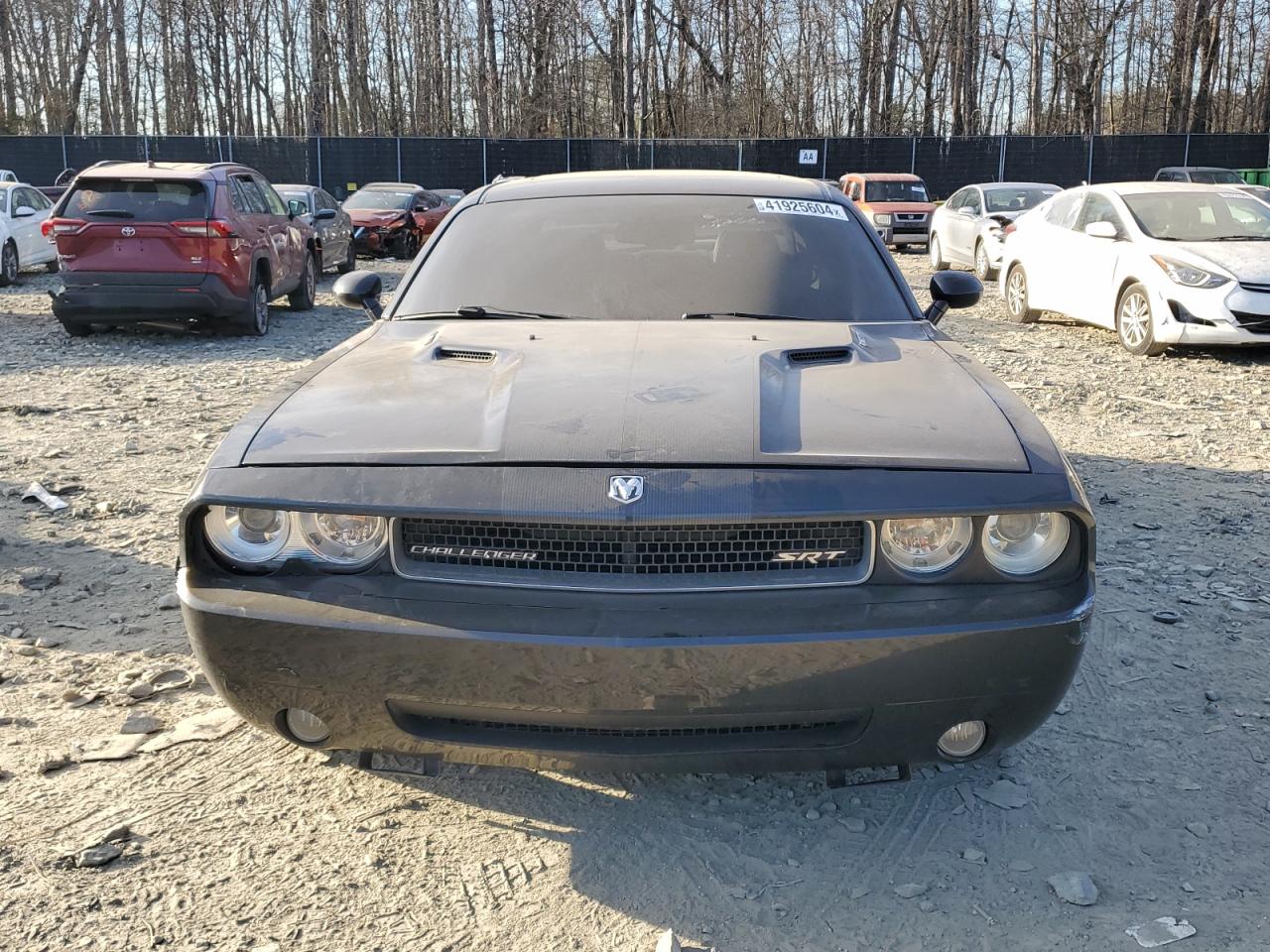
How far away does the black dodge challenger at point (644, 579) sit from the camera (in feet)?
7.52

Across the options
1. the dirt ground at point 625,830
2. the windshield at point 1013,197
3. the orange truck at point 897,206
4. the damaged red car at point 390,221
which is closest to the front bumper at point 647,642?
the dirt ground at point 625,830

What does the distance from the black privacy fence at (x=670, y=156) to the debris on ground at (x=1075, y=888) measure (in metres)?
32.9

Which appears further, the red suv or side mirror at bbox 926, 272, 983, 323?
the red suv

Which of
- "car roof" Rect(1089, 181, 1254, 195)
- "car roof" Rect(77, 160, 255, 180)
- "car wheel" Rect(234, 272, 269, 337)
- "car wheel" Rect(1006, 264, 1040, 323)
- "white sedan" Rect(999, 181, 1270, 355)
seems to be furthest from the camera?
"car wheel" Rect(1006, 264, 1040, 323)

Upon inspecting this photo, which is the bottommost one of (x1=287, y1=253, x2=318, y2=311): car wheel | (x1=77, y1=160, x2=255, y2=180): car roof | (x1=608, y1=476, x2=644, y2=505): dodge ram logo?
(x1=287, y1=253, x2=318, y2=311): car wheel

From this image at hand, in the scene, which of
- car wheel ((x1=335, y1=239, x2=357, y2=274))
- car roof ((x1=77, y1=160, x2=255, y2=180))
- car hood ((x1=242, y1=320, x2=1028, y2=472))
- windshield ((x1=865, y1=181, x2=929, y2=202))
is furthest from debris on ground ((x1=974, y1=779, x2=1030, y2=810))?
windshield ((x1=865, y1=181, x2=929, y2=202))

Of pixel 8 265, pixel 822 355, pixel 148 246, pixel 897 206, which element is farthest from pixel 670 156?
pixel 822 355

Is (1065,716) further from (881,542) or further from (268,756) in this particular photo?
(268,756)

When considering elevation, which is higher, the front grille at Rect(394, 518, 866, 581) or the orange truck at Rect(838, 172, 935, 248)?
the orange truck at Rect(838, 172, 935, 248)

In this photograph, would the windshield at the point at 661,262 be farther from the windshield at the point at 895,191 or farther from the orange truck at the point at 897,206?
the windshield at the point at 895,191

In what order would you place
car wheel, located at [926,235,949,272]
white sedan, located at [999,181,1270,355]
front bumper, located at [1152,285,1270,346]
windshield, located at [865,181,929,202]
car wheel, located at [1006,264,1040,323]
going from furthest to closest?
windshield, located at [865,181,929,202], car wheel, located at [926,235,949,272], car wheel, located at [1006,264,1040,323], white sedan, located at [999,181,1270,355], front bumper, located at [1152,285,1270,346]

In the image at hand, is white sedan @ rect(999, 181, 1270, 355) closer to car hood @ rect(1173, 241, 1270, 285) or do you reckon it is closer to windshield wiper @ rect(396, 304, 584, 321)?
car hood @ rect(1173, 241, 1270, 285)

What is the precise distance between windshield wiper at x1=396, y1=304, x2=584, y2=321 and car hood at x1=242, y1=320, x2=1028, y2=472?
0.77 feet

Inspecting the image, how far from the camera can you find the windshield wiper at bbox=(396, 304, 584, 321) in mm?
3693
